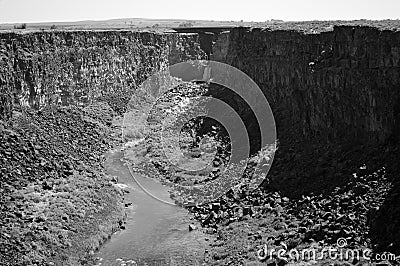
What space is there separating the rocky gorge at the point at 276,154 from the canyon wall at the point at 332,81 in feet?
0.33

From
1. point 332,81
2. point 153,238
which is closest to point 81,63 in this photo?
point 153,238

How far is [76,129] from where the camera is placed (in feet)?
178

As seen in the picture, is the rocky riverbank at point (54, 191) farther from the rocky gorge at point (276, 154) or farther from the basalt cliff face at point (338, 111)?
the basalt cliff face at point (338, 111)

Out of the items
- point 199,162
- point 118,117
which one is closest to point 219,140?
point 199,162

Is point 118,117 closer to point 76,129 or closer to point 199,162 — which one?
point 76,129

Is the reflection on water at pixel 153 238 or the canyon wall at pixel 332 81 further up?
the canyon wall at pixel 332 81

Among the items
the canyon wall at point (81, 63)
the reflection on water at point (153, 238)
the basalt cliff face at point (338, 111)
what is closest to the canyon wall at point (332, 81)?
the basalt cliff face at point (338, 111)

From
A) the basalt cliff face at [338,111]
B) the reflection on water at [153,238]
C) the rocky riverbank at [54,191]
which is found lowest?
the reflection on water at [153,238]

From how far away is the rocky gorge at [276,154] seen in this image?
32938 millimetres

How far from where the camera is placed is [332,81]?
41688 millimetres

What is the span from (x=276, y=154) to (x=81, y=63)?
1104 inches

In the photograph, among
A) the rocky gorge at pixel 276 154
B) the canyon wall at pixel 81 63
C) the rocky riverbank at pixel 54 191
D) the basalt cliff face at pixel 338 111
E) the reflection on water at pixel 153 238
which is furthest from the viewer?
the canyon wall at pixel 81 63

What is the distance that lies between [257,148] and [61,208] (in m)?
18.8

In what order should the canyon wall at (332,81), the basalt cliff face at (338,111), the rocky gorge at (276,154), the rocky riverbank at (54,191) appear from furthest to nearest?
the canyon wall at (332,81) → the basalt cliff face at (338,111) → the rocky riverbank at (54,191) → the rocky gorge at (276,154)
